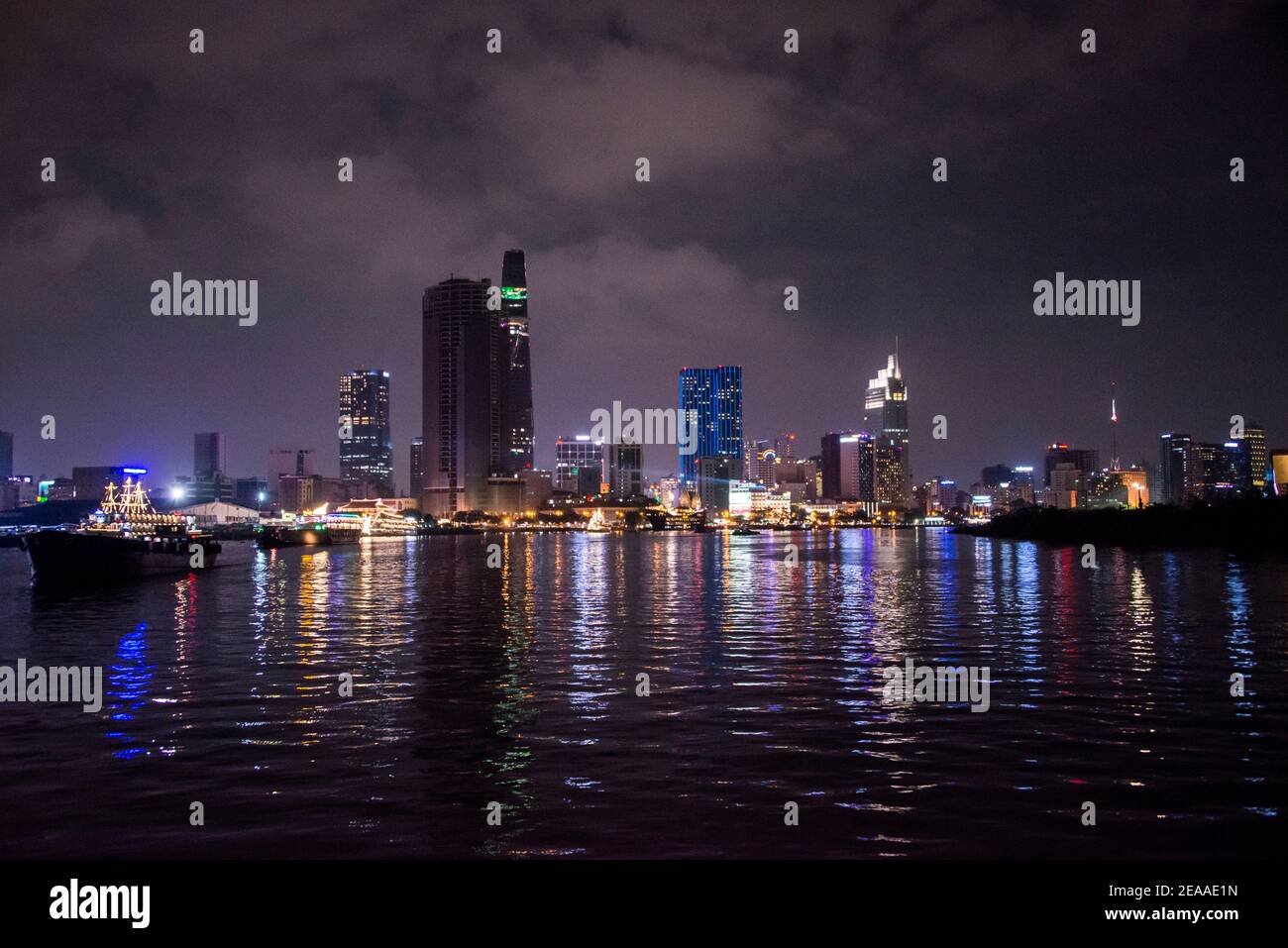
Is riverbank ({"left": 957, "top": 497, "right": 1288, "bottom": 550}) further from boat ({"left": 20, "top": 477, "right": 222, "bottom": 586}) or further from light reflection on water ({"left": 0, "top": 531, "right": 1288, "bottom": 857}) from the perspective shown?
boat ({"left": 20, "top": 477, "right": 222, "bottom": 586})

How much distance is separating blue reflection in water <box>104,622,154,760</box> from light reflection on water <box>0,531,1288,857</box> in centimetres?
14

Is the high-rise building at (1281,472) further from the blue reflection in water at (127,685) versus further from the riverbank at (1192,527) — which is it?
the blue reflection in water at (127,685)

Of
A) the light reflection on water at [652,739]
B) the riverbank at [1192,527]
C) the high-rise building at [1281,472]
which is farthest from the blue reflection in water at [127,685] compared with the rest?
the high-rise building at [1281,472]

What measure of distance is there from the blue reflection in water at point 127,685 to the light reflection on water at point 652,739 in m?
0.14

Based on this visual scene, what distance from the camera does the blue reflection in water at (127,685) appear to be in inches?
704

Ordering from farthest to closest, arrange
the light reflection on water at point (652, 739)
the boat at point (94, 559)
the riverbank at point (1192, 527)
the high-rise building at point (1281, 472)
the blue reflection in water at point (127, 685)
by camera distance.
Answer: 1. the high-rise building at point (1281, 472)
2. the riverbank at point (1192, 527)
3. the boat at point (94, 559)
4. the blue reflection in water at point (127, 685)
5. the light reflection on water at point (652, 739)

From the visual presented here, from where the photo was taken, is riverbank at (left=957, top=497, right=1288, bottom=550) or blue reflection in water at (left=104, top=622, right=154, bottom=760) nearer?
blue reflection in water at (left=104, top=622, right=154, bottom=760)

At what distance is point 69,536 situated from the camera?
7994cm

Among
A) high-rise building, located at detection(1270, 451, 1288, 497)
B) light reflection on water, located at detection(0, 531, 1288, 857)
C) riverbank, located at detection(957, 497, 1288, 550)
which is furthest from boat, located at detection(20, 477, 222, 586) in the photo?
high-rise building, located at detection(1270, 451, 1288, 497)

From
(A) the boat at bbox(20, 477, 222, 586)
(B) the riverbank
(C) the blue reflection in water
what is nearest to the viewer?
(C) the blue reflection in water

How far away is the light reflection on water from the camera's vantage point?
12156mm
